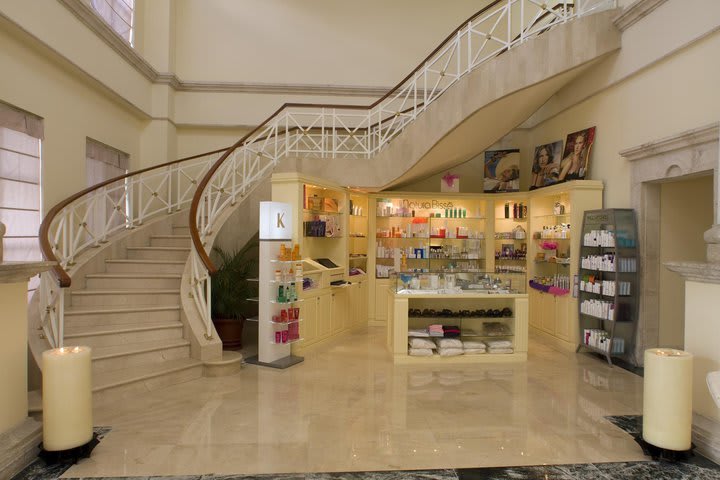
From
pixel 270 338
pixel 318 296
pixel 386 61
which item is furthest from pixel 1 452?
pixel 386 61

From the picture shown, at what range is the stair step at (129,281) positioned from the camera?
20.9 feet

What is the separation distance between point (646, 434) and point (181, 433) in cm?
385

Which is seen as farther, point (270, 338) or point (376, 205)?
point (376, 205)

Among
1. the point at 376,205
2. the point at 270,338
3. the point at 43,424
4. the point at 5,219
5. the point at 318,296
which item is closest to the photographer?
the point at 43,424

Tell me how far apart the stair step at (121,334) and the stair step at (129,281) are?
773mm

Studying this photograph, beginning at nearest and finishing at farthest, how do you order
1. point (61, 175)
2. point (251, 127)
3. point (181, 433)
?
point (181, 433) → point (61, 175) → point (251, 127)

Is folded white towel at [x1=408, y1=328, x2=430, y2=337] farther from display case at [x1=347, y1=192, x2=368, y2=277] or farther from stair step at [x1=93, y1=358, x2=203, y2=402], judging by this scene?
stair step at [x1=93, y1=358, x2=203, y2=402]

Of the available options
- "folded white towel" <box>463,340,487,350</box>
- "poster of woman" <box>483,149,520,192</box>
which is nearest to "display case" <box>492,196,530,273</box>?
"poster of woman" <box>483,149,520,192</box>

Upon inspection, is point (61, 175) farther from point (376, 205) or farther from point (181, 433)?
point (376, 205)

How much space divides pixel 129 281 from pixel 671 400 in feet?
20.8

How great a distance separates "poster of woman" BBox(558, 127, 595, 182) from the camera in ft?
23.7

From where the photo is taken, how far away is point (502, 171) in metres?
9.11

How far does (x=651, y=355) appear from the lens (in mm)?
3611

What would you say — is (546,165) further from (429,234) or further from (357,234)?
(357,234)
